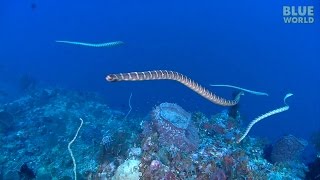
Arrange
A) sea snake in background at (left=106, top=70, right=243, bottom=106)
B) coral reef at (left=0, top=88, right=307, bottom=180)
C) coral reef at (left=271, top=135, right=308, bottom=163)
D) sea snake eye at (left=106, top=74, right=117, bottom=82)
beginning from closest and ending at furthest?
1. sea snake eye at (left=106, top=74, right=117, bottom=82)
2. sea snake in background at (left=106, top=70, right=243, bottom=106)
3. coral reef at (left=0, top=88, right=307, bottom=180)
4. coral reef at (left=271, top=135, right=308, bottom=163)

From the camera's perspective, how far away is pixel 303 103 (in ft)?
234

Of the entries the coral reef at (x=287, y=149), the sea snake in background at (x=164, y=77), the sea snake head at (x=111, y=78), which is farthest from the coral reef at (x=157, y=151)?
the sea snake head at (x=111, y=78)

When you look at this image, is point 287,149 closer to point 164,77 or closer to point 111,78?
point 164,77

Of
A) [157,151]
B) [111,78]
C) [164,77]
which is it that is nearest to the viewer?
[111,78]

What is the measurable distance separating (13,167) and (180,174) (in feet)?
27.5

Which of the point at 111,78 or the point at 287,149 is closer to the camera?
the point at 111,78

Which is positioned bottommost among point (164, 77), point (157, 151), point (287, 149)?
point (287, 149)

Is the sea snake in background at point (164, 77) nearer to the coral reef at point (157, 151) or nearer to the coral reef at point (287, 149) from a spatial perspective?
the coral reef at point (157, 151)

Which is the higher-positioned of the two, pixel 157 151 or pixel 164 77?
pixel 164 77

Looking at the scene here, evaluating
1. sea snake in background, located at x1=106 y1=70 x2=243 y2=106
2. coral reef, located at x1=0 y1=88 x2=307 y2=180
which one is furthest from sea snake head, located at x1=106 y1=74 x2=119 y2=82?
coral reef, located at x1=0 y1=88 x2=307 y2=180

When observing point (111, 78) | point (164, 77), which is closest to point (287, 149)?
point (164, 77)

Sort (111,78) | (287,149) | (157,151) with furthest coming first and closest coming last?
(287,149), (157,151), (111,78)

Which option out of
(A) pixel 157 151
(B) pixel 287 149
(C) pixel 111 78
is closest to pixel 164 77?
(A) pixel 157 151

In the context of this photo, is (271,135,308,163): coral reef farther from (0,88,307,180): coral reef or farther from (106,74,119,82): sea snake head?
(106,74,119,82): sea snake head
